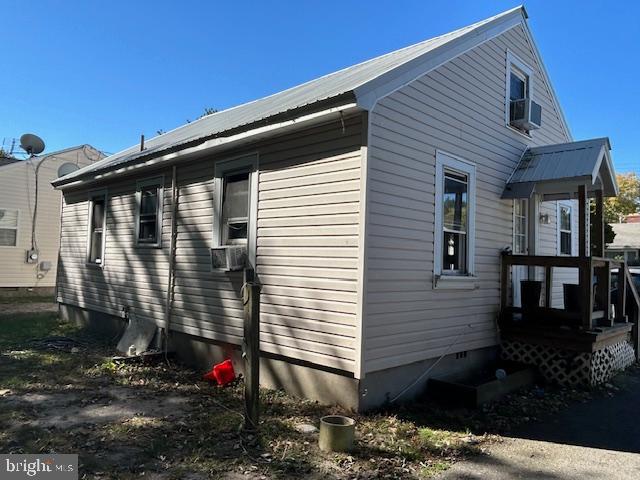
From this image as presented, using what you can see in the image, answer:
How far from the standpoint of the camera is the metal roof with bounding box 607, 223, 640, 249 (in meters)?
32.7

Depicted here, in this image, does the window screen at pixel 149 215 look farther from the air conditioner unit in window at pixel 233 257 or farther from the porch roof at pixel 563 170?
the porch roof at pixel 563 170

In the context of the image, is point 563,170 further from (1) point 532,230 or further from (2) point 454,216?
(2) point 454,216

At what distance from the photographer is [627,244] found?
1296 inches

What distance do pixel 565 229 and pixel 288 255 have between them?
652 centimetres

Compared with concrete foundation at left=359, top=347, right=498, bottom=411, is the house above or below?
above

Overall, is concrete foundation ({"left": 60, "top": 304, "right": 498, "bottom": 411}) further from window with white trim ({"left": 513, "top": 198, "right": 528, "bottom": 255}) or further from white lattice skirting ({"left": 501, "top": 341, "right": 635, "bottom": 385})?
window with white trim ({"left": 513, "top": 198, "right": 528, "bottom": 255})

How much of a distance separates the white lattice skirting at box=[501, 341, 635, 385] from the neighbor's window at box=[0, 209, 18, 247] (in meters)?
16.6

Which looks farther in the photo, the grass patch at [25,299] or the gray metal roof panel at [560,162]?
the grass patch at [25,299]

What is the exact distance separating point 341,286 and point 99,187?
772 cm

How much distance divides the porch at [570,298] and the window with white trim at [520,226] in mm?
362

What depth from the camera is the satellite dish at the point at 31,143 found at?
60.7 feet

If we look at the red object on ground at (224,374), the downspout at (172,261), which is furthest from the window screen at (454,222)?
the downspout at (172,261)

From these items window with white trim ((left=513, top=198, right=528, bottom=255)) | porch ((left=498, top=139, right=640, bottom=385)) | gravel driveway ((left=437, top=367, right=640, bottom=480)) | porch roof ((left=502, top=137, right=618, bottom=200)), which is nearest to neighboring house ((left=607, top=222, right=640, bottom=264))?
window with white trim ((left=513, top=198, right=528, bottom=255))

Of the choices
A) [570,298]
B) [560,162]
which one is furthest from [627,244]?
[570,298]
